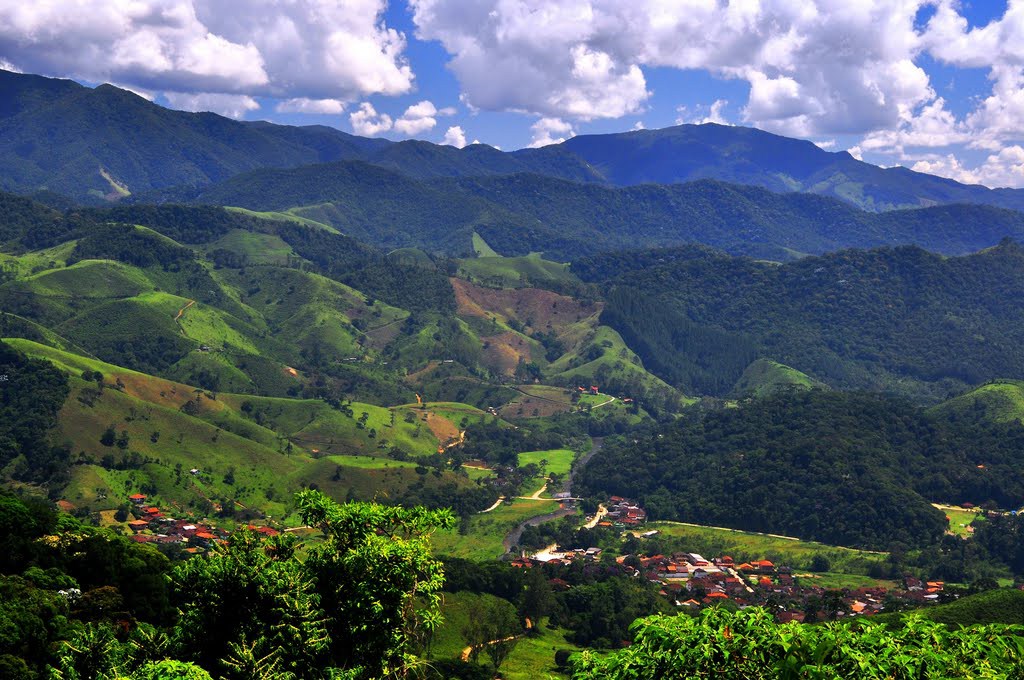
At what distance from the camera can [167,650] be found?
91.2ft

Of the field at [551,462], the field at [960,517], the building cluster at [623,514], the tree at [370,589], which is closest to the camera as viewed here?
the tree at [370,589]

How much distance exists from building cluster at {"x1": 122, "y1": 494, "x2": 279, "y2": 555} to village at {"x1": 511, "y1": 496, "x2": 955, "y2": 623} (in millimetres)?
38158

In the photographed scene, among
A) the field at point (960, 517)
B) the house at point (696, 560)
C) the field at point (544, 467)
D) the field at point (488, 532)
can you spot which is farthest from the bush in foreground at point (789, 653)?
the field at point (544, 467)

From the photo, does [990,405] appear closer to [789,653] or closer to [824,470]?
[824,470]

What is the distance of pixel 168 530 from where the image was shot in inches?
4532

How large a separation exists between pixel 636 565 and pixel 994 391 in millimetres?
109102

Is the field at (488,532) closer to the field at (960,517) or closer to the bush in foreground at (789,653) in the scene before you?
the field at (960,517)

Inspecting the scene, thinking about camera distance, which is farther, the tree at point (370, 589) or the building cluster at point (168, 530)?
the building cluster at point (168, 530)

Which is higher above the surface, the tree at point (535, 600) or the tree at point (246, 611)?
the tree at point (246, 611)

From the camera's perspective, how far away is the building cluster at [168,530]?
108 metres

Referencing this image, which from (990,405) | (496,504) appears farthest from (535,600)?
(990,405)

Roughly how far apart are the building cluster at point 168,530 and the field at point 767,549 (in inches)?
2402

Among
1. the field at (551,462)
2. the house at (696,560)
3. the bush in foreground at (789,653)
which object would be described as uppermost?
the bush in foreground at (789,653)

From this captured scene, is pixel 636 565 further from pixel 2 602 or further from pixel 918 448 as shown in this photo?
pixel 2 602
